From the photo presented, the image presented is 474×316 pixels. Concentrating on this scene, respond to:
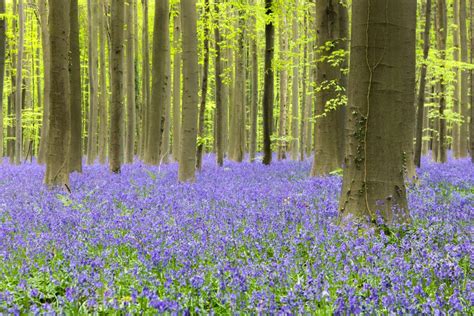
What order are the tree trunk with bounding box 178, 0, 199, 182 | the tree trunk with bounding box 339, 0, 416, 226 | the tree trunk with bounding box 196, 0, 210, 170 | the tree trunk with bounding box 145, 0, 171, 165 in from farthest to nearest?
the tree trunk with bounding box 145, 0, 171, 165 < the tree trunk with bounding box 196, 0, 210, 170 < the tree trunk with bounding box 178, 0, 199, 182 < the tree trunk with bounding box 339, 0, 416, 226

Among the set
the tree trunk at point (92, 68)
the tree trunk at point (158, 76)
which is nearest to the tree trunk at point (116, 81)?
the tree trunk at point (158, 76)

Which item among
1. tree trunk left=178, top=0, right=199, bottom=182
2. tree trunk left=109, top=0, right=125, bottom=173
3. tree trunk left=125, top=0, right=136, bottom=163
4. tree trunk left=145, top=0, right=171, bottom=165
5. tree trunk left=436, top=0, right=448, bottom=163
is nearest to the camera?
tree trunk left=178, top=0, right=199, bottom=182

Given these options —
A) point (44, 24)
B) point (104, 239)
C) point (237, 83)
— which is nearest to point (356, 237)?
point (104, 239)

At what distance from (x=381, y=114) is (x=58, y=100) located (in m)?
7.66

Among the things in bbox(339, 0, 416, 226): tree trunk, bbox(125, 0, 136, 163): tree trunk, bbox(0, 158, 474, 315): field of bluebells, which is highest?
bbox(125, 0, 136, 163): tree trunk

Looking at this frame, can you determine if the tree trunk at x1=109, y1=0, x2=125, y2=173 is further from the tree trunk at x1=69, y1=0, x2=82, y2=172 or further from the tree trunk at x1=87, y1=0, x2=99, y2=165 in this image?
the tree trunk at x1=87, y1=0, x2=99, y2=165

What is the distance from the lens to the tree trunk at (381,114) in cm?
606

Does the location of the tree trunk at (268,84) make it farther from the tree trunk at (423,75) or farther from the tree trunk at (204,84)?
the tree trunk at (423,75)

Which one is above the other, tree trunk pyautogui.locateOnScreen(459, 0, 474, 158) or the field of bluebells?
tree trunk pyautogui.locateOnScreen(459, 0, 474, 158)

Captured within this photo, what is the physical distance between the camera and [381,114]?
607 cm

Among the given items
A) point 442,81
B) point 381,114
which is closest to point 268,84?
point 442,81

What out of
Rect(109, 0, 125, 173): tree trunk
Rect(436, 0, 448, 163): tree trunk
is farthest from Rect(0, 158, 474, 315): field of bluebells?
Rect(436, 0, 448, 163): tree trunk

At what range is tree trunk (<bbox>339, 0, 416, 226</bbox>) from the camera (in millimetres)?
6062

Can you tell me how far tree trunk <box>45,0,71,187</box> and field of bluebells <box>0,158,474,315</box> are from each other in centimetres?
239
